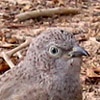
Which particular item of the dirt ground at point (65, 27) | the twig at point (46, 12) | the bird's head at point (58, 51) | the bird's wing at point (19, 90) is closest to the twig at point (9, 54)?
the dirt ground at point (65, 27)

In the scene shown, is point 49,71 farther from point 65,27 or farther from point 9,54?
point 65,27

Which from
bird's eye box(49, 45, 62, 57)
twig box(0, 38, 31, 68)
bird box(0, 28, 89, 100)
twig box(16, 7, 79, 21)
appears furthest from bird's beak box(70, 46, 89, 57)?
twig box(16, 7, 79, 21)

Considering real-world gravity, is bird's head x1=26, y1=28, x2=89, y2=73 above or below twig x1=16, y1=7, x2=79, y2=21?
above

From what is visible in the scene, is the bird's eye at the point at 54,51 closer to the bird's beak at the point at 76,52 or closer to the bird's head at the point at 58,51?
the bird's head at the point at 58,51

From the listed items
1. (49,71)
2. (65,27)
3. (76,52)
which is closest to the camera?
(76,52)

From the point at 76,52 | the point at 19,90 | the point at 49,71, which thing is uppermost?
the point at 76,52

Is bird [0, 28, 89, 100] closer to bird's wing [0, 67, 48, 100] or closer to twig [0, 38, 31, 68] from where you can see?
bird's wing [0, 67, 48, 100]

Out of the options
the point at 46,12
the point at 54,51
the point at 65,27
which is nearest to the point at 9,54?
the point at 65,27
